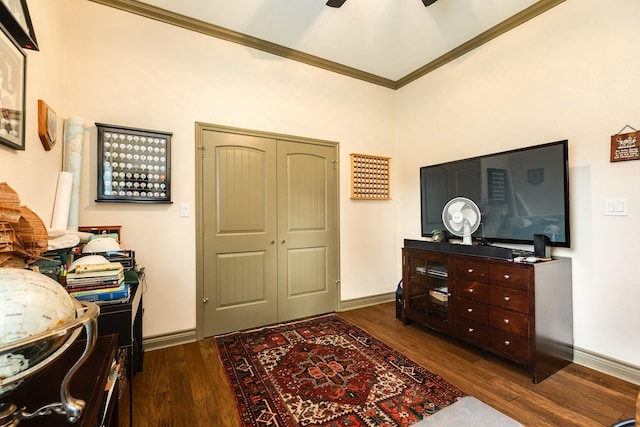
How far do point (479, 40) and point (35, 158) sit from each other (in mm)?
3694

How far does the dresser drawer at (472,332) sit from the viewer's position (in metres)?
2.27

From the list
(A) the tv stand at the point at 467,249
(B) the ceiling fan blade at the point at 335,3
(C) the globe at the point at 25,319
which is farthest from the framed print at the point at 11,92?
(A) the tv stand at the point at 467,249

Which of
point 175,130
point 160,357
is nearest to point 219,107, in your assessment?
point 175,130

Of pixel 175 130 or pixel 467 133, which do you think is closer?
pixel 175 130

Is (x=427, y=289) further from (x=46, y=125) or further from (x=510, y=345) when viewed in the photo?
(x=46, y=125)

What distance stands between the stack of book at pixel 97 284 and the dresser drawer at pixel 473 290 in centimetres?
238

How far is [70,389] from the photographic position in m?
0.69

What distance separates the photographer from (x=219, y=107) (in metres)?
2.78

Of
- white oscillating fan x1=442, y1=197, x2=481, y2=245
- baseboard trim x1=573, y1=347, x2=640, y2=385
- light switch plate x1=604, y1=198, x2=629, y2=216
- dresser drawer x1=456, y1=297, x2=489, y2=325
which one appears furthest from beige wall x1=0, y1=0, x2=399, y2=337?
light switch plate x1=604, y1=198, x2=629, y2=216

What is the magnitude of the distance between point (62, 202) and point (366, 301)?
3081mm

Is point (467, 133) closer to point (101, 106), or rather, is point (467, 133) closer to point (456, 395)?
point (456, 395)

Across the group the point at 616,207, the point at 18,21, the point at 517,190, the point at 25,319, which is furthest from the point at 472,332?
the point at 18,21

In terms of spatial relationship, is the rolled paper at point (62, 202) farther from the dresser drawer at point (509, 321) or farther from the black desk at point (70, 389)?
the dresser drawer at point (509, 321)

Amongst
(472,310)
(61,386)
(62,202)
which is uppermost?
(62,202)
